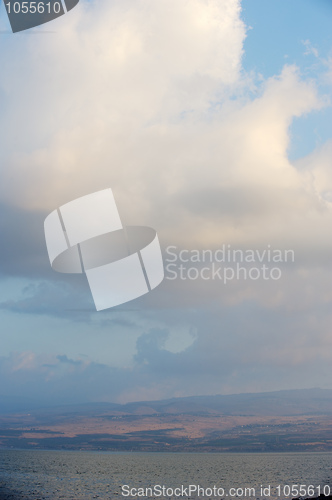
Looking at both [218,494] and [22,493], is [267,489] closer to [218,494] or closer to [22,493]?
[218,494]

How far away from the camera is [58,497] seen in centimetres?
5812

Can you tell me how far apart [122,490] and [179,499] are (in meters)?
15.2

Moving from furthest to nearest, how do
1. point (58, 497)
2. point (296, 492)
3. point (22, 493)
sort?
point (296, 492), point (22, 493), point (58, 497)

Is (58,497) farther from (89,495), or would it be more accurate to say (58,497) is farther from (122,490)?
(122,490)

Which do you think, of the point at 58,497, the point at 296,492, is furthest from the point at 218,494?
the point at 58,497

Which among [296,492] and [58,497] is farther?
[296,492]

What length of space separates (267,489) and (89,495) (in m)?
25.8

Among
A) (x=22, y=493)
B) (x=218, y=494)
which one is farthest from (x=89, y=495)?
(x=218, y=494)

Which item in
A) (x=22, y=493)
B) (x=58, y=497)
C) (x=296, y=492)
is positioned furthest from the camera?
(x=296, y=492)

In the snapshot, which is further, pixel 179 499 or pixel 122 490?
pixel 122 490

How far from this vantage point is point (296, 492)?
6850 centimetres

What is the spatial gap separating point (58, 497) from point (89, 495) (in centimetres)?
494

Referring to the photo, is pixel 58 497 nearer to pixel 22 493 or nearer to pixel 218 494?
pixel 22 493

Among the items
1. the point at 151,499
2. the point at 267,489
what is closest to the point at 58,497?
the point at 151,499
